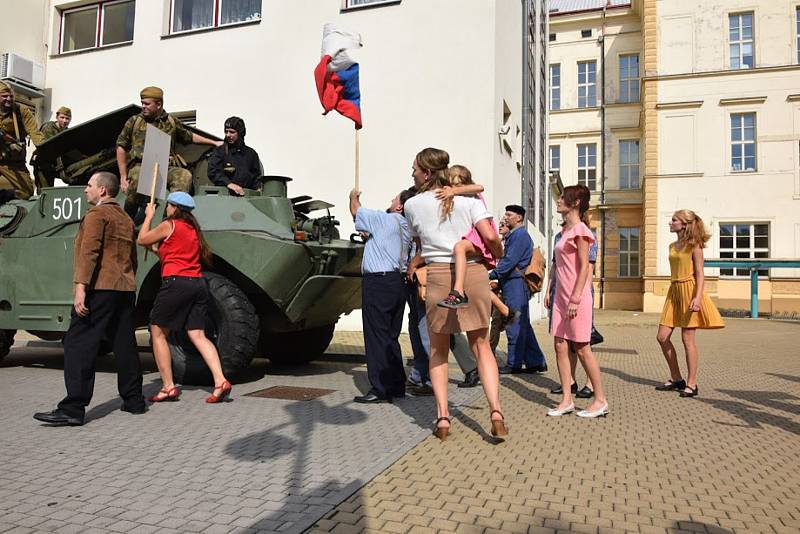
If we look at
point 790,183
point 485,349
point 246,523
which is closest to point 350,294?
point 485,349

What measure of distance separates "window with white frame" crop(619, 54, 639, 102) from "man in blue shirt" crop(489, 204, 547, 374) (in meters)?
27.1

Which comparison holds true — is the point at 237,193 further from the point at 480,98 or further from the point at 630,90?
the point at 630,90

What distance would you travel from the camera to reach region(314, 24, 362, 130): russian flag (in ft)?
20.8

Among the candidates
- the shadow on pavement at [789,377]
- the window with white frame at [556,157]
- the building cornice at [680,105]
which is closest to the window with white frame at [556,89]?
the window with white frame at [556,157]

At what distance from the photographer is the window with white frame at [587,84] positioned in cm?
3209

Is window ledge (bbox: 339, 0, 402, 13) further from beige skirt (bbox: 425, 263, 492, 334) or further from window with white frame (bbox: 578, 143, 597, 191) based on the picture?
window with white frame (bbox: 578, 143, 597, 191)

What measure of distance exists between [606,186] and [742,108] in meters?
6.93

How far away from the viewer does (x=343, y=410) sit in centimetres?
486

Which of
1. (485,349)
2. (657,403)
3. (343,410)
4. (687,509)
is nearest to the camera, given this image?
(687,509)

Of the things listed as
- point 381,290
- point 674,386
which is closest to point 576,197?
point 381,290

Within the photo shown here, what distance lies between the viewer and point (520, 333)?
6969 mm

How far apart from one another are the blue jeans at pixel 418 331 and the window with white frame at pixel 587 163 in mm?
27785

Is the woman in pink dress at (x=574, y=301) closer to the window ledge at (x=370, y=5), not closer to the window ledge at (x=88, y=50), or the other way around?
the window ledge at (x=370, y=5)

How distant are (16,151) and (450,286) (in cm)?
584
